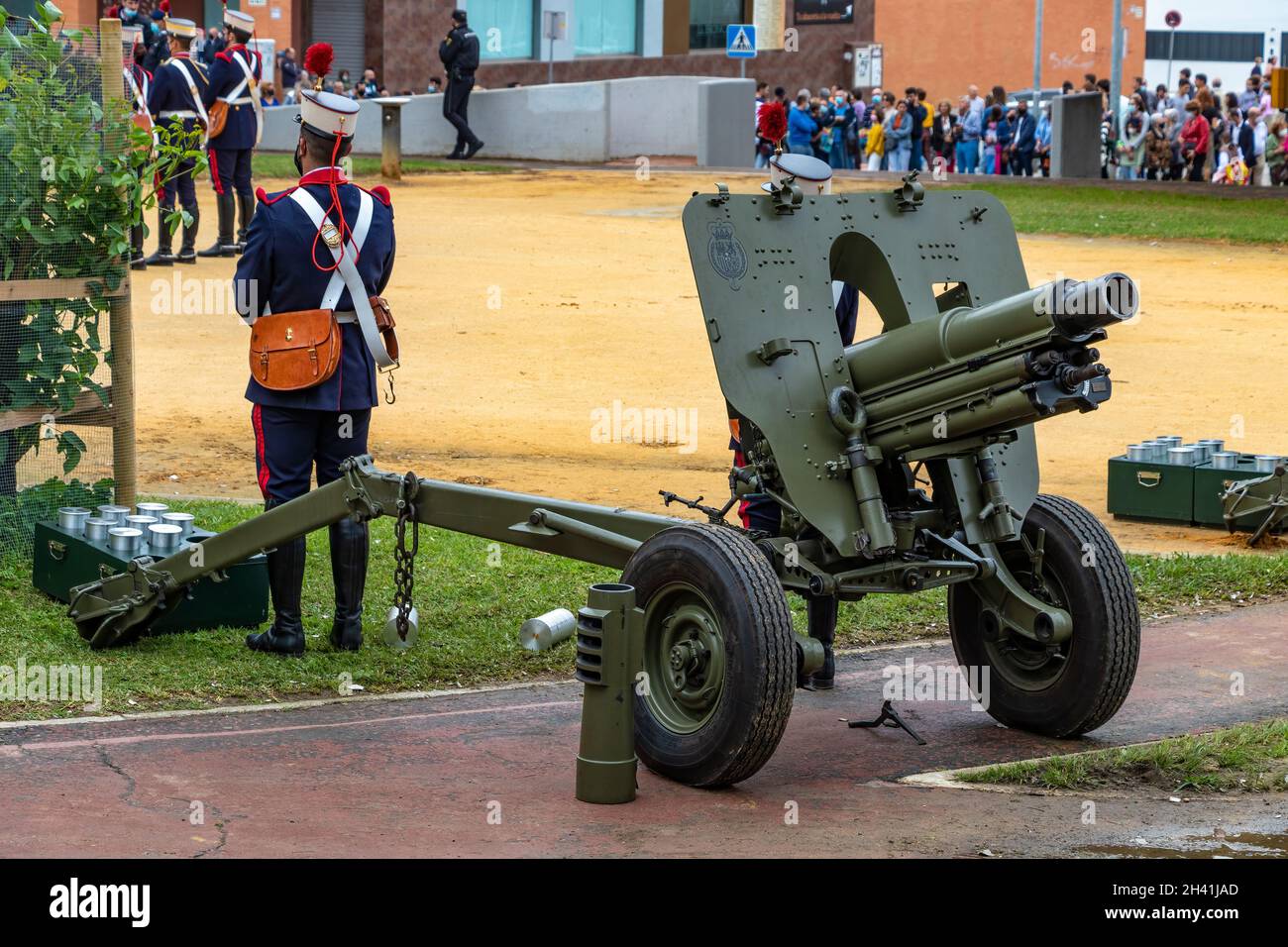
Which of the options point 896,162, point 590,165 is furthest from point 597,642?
point 896,162

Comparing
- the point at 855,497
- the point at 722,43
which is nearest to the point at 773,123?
the point at 855,497

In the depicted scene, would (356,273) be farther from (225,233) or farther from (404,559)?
(225,233)

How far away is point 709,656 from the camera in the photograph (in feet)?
19.0

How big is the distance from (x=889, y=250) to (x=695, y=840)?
227cm

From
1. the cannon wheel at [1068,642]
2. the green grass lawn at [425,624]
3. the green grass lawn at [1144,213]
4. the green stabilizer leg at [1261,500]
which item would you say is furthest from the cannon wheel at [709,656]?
the green grass lawn at [1144,213]

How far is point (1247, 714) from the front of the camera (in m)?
6.90

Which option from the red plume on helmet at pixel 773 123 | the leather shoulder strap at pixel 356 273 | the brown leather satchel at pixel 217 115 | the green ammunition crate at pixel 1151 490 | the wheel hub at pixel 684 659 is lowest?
the green ammunition crate at pixel 1151 490

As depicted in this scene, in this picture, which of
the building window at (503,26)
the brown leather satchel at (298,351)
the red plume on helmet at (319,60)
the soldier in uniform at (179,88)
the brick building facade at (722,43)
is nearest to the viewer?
the brown leather satchel at (298,351)

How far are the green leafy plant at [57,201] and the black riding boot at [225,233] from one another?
29.4ft

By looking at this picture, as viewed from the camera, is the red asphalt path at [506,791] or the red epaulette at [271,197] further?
the red epaulette at [271,197]

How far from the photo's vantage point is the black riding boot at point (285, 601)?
7.26 metres

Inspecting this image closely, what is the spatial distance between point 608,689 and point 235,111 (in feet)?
41.5

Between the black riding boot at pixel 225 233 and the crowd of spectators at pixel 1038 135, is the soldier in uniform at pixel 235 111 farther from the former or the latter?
the crowd of spectators at pixel 1038 135

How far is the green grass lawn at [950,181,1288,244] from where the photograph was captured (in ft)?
77.4
